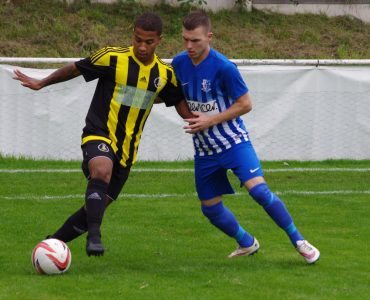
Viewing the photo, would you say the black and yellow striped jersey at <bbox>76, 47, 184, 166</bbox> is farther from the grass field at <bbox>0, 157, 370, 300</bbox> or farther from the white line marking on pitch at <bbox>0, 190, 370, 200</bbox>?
the white line marking on pitch at <bbox>0, 190, 370, 200</bbox>

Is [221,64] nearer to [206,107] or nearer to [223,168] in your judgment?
[206,107]

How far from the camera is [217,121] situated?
24.2 ft

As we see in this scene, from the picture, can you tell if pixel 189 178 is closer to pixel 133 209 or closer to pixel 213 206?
pixel 133 209

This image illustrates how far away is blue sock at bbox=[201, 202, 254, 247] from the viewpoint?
7.79m

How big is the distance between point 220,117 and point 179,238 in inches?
67.2

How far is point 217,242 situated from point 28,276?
6.83 feet

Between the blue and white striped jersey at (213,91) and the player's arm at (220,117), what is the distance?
53mm

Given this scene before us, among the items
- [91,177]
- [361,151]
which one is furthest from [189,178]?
[91,177]

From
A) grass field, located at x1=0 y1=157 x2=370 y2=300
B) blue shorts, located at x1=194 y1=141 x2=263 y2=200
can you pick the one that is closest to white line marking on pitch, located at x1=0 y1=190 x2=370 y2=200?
grass field, located at x1=0 y1=157 x2=370 y2=300

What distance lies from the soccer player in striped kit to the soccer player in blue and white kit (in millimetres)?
214

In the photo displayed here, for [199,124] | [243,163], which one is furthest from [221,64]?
[243,163]

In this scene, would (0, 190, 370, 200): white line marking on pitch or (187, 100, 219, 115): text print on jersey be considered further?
(0, 190, 370, 200): white line marking on pitch

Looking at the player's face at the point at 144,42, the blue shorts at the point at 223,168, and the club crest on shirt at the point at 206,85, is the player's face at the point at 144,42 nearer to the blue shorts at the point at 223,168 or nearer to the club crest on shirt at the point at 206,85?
the club crest on shirt at the point at 206,85

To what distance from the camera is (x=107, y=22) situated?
19656 mm
